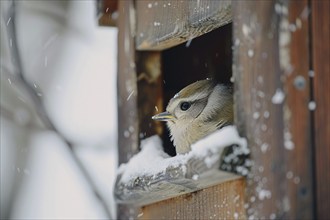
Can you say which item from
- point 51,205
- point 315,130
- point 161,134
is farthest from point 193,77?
point 51,205

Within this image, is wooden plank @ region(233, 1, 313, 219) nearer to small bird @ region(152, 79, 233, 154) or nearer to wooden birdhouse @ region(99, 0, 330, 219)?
wooden birdhouse @ region(99, 0, 330, 219)

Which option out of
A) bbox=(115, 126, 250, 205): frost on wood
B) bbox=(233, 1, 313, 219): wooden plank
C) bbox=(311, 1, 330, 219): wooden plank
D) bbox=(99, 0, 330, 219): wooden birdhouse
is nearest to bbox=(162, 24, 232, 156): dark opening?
bbox=(115, 126, 250, 205): frost on wood

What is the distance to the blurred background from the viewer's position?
5.09 m

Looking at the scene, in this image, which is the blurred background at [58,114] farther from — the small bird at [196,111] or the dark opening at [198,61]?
the small bird at [196,111]

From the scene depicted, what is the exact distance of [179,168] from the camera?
103 inches

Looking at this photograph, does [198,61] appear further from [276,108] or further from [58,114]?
[58,114]

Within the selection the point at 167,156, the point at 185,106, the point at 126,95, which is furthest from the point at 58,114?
the point at 167,156

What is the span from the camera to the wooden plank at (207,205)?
2521mm

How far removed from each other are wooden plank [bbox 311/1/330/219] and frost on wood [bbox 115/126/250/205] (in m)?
0.19

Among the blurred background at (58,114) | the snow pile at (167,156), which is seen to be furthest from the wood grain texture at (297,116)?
the blurred background at (58,114)

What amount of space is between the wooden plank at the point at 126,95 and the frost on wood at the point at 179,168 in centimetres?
7

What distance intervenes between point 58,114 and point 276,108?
333cm

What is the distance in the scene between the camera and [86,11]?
5.81 m

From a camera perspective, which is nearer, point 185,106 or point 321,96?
point 321,96
